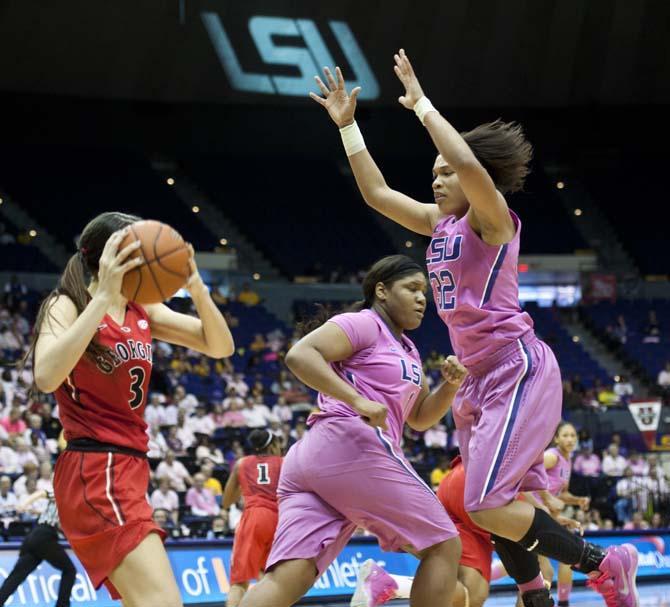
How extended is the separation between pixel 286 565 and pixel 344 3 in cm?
2182

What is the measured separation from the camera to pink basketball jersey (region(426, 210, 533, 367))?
473 centimetres

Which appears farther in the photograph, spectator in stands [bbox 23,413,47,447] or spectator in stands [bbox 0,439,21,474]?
spectator in stands [bbox 23,413,47,447]

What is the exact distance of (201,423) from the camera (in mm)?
16938

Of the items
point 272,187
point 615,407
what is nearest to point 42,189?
point 272,187

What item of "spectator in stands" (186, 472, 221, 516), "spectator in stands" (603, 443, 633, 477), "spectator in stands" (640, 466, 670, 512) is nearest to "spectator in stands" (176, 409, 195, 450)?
"spectator in stands" (186, 472, 221, 516)

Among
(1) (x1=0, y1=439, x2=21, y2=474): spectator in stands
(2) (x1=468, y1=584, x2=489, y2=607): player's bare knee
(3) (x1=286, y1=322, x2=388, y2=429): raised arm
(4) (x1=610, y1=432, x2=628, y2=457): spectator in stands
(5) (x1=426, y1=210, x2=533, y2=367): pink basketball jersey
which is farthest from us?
(4) (x1=610, y1=432, x2=628, y2=457): spectator in stands

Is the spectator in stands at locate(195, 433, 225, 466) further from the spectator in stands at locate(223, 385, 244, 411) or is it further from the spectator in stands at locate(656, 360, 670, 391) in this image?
the spectator in stands at locate(656, 360, 670, 391)

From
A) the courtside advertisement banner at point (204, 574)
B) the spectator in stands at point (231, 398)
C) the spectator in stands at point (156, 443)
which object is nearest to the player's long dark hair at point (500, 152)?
the courtside advertisement banner at point (204, 574)

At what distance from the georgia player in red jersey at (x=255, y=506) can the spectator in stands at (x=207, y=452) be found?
534 cm

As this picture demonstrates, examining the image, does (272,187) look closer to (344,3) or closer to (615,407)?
(344,3)

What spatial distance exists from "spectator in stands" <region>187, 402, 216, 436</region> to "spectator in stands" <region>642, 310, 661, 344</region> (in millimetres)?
13428

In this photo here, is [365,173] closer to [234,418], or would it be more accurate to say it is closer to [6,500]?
[6,500]

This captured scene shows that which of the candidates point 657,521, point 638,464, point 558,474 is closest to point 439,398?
point 558,474

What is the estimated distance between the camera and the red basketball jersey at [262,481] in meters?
9.23
